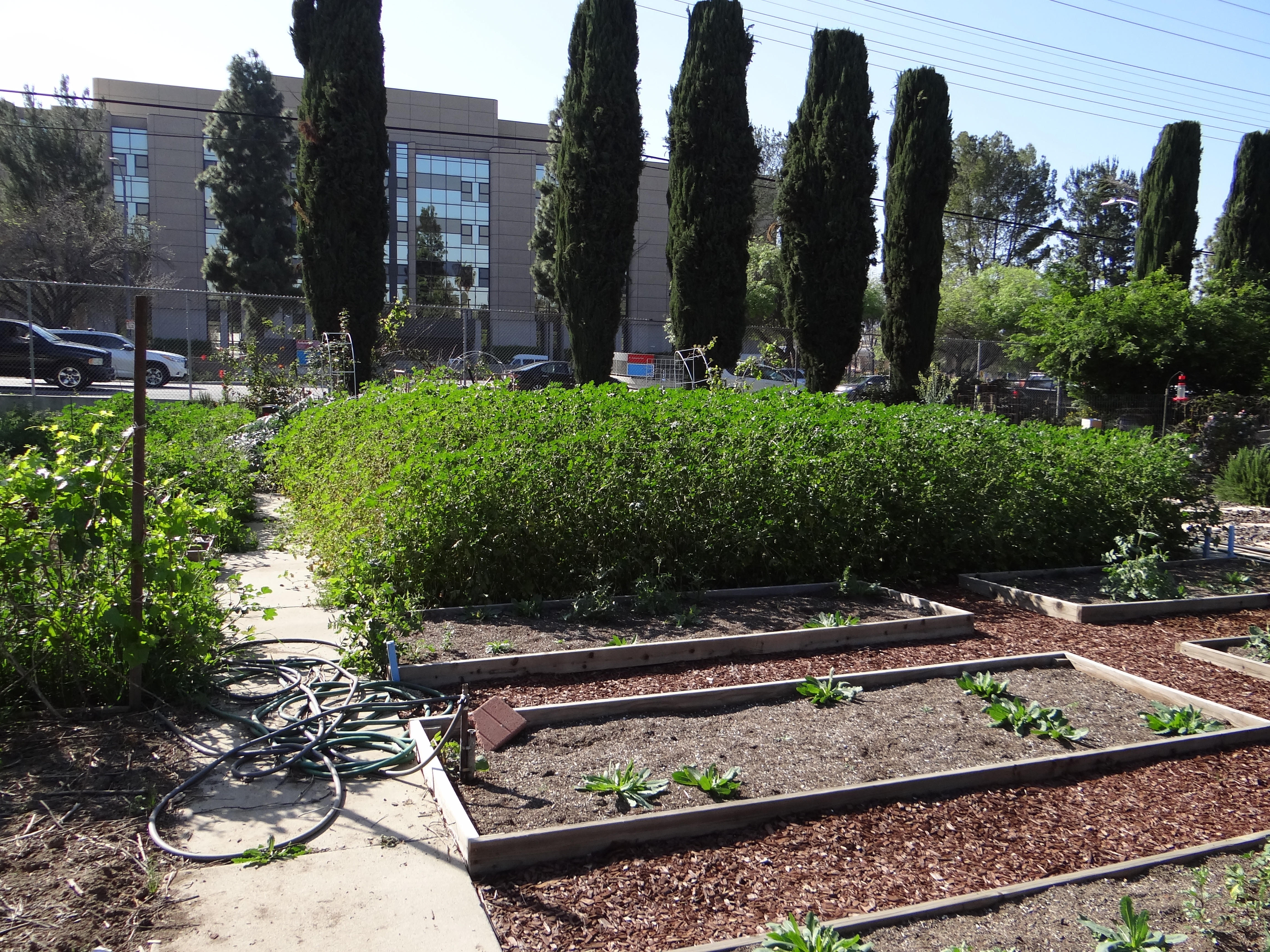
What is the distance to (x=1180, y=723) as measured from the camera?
423 centimetres

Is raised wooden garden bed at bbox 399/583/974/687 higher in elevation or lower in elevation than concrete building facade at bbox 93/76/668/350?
lower

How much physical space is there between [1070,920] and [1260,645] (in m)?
3.92

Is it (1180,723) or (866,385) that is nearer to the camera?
(1180,723)

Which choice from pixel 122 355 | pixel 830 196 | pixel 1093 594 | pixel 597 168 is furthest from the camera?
pixel 122 355

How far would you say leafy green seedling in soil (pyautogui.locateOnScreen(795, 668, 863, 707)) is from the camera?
4.45 m

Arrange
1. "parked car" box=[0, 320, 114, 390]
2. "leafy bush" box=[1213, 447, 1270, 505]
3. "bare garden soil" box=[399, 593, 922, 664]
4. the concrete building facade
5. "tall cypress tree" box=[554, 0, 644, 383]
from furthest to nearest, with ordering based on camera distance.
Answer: the concrete building facade
"parked car" box=[0, 320, 114, 390]
"tall cypress tree" box=[554, 0, 644, 383]
"leafy bush" box=[1213, 447, 1270, 505]
"bare garden soil" box=[399, 593, 922, 664]

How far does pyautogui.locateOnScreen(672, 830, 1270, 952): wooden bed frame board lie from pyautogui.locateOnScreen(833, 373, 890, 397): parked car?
16862 mm

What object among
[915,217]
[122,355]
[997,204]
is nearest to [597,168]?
[915,217]

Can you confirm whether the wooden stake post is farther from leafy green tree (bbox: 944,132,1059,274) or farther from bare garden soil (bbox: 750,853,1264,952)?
leafy green tree (bbox: 944,132,1059,274)

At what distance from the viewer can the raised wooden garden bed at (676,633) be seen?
480 cm

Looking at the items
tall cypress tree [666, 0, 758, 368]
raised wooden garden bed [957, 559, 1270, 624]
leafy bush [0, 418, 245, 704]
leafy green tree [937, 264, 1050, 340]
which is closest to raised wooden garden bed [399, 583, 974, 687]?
raised wooden garden bed [957, 559, 1270, 624]

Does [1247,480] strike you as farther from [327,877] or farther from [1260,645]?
[327,877]

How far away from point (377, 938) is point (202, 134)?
4831cm

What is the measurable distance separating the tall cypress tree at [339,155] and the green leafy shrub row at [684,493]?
31.2ft
